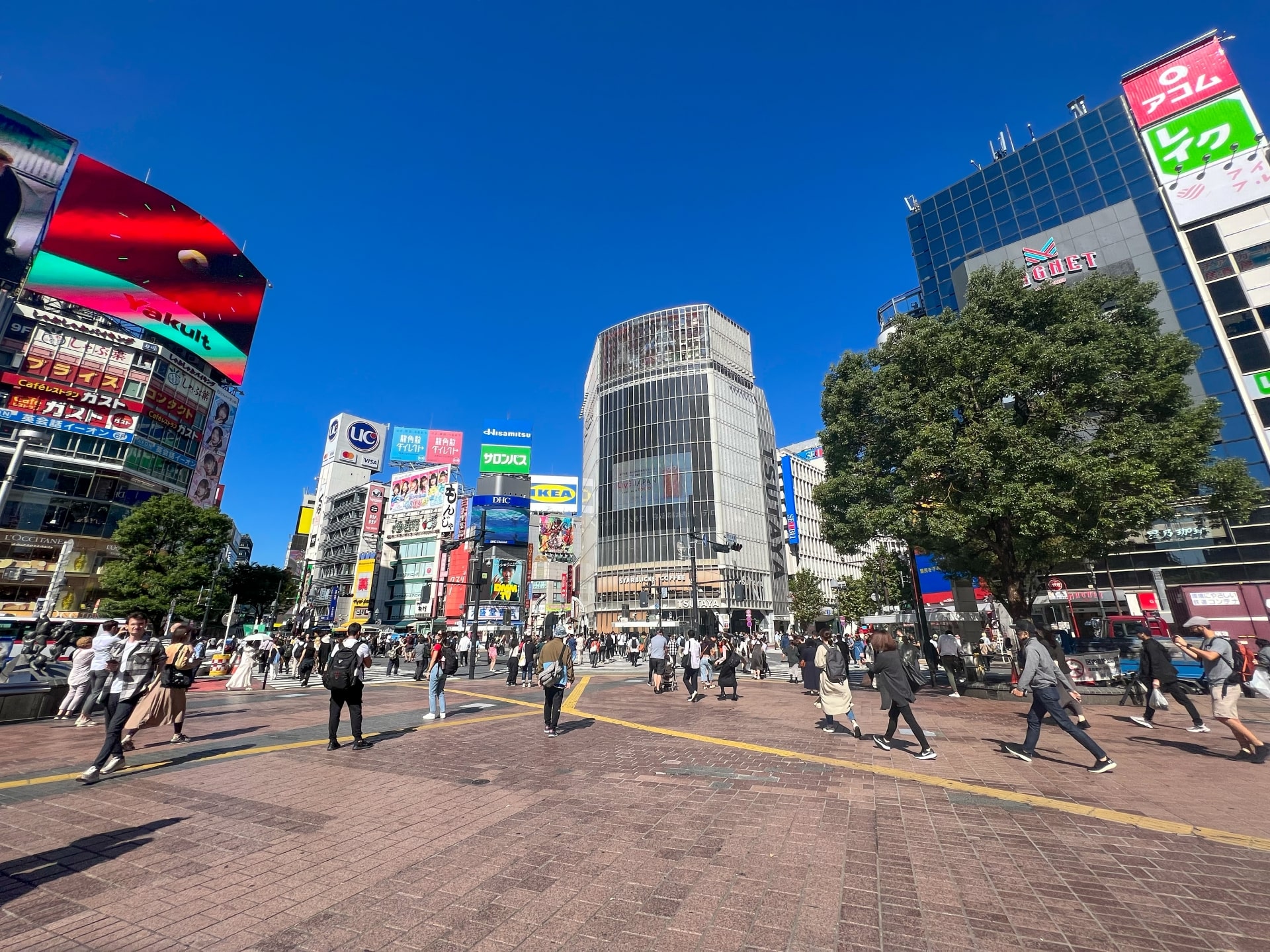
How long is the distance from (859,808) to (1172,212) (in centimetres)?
5133

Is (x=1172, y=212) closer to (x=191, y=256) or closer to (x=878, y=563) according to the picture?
(x=878, y=563)

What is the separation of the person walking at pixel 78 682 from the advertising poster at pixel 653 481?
191ft

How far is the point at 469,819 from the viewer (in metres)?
4.76

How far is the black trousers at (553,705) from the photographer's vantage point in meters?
8.83

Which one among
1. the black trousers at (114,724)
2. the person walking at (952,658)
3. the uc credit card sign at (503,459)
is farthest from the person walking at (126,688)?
the uc credit card sign at (503,459)

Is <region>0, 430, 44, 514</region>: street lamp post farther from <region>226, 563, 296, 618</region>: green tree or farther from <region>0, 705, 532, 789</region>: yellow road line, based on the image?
<region>226, 563, 296, 618</region>: green tree

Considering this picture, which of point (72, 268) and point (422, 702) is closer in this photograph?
point (422, 702)

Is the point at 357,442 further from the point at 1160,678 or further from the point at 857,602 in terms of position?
the point at 1160,678

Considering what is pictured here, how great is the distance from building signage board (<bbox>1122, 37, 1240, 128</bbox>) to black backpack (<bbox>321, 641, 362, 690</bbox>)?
5923 cm

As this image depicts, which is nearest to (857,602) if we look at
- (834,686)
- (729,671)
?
(729,671)

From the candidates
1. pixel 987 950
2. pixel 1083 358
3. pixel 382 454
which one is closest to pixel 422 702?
pixel 987 950

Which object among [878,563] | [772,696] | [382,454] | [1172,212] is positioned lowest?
[772,696]

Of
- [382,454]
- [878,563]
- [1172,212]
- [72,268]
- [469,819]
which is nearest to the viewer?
[469,819]

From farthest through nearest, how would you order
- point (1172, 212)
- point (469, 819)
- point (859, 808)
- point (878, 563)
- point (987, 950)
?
point (878, 563)
point (1172, 212)
point (859, 808)
point (469, 819)
point (987, 950)
